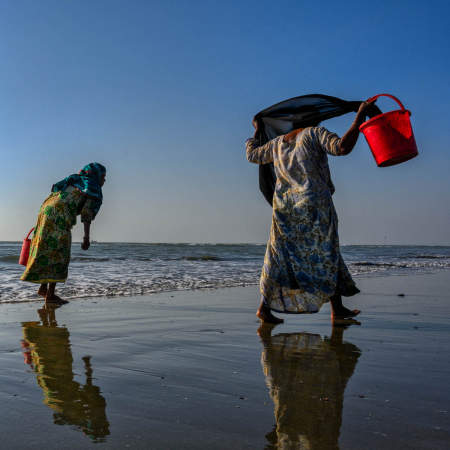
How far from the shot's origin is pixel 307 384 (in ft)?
6.75

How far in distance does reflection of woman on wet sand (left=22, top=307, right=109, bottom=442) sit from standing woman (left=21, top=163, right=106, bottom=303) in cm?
209

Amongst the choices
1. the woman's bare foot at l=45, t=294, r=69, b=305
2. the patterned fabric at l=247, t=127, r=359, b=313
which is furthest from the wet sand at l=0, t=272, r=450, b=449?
the woman's bare foot at l=45, t=294, r=69, b=305

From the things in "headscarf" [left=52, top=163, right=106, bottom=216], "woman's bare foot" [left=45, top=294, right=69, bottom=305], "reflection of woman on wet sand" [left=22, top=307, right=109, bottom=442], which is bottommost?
"woman's bare foot" [left=45, top=294, right=69, bottom=305]

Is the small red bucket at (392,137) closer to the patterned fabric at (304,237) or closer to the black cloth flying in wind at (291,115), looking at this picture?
the patterned fabric at (304,237)

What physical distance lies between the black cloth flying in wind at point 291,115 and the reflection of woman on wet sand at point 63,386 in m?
2.27

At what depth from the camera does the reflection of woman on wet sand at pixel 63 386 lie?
1.57 meters

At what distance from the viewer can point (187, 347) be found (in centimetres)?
289

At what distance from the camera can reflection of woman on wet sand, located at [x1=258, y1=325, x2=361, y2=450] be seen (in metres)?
1.46

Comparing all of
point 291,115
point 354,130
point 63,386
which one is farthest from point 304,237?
point 63,386

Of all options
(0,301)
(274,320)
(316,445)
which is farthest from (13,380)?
(0,301)

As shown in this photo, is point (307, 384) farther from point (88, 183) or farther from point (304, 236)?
point (88, 183)

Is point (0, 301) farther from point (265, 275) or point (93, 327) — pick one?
point (265, 275)

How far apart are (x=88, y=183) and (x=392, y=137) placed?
3742 mm

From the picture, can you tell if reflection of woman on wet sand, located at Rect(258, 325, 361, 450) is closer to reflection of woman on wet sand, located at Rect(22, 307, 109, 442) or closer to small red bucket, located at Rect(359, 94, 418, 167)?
reflection of woman on wet sand, located at Rect(22, 307, 109, 442)
